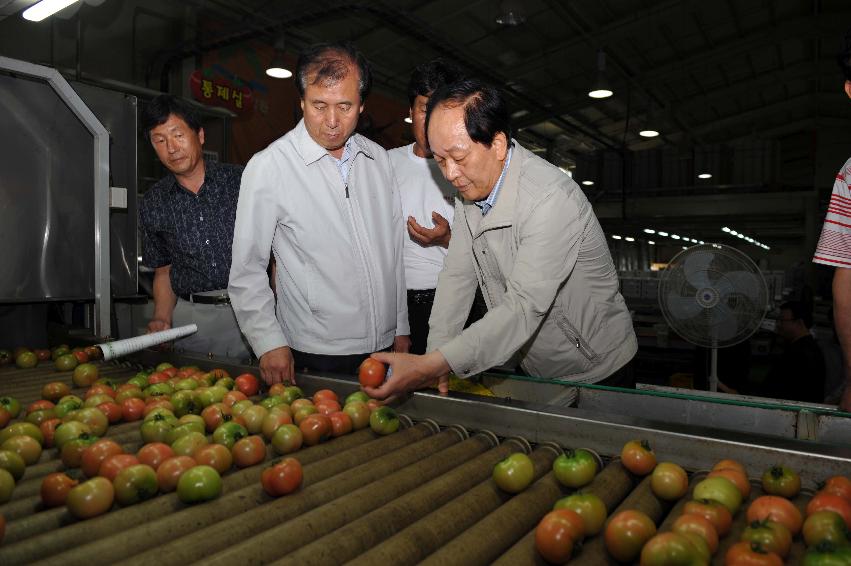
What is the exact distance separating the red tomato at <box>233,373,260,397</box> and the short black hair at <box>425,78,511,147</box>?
1289mm

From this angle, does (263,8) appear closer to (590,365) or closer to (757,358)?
(590,365)

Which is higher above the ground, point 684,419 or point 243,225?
point 243,225

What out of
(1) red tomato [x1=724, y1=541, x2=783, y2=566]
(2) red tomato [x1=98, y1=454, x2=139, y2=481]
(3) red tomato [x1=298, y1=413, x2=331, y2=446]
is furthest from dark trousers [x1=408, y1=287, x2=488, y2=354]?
(1) red tomato [x1=724, y1=541, x2=783, y2=566]

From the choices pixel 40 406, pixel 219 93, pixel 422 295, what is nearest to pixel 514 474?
pixel 40 406

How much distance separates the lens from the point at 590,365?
2621 mm

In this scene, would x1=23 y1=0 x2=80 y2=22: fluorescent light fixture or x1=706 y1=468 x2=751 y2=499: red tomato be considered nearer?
x1=706 y1=468 x2=751 y2=499: red tomato

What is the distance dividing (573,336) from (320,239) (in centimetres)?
119

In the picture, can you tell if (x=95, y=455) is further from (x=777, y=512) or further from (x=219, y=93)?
(x=219, y=93)

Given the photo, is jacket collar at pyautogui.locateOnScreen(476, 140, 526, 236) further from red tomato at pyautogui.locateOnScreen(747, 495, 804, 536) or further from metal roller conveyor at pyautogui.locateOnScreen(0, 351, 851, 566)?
red tomato at pyautogui.locateOnScreen(747, 495, 804, 536)

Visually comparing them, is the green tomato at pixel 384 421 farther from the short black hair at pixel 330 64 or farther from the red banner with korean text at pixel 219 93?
the red banner with korean text at pixel 219 93

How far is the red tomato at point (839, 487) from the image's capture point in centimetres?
139

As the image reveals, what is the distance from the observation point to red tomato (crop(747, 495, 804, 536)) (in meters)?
1.33

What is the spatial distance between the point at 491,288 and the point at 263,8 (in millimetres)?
9791

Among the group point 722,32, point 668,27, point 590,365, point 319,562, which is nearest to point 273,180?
point 590,365
